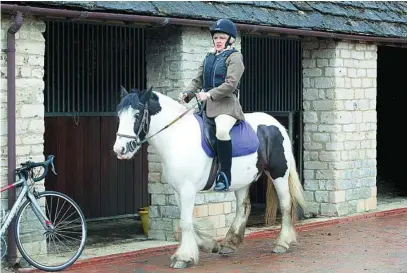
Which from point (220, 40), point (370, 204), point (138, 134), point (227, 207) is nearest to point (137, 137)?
point (138, 134)

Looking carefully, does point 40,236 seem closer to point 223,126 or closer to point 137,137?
point 137,137

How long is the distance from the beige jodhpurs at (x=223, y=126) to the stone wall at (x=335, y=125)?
4.34 m

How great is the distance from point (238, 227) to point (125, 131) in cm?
216

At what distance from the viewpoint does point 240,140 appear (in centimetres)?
938

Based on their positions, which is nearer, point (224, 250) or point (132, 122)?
point (132, 122)

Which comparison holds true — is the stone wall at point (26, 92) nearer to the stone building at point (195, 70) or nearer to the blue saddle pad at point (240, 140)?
the stone building at point (195, 70)

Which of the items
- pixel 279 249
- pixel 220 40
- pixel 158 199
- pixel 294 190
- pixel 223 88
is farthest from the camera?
pixel 158 199

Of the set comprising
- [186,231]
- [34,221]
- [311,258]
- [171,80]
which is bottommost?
[311,258]

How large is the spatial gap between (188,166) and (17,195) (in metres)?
1.83

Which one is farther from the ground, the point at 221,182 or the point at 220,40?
the point at 220,40

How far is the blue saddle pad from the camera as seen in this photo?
910 centimetres

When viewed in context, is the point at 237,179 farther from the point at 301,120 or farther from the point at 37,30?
the point at 301,120

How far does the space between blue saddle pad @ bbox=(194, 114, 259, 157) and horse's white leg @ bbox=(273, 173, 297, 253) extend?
0.70 m

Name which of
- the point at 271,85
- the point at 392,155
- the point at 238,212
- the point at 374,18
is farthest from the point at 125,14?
the point at 392,155
